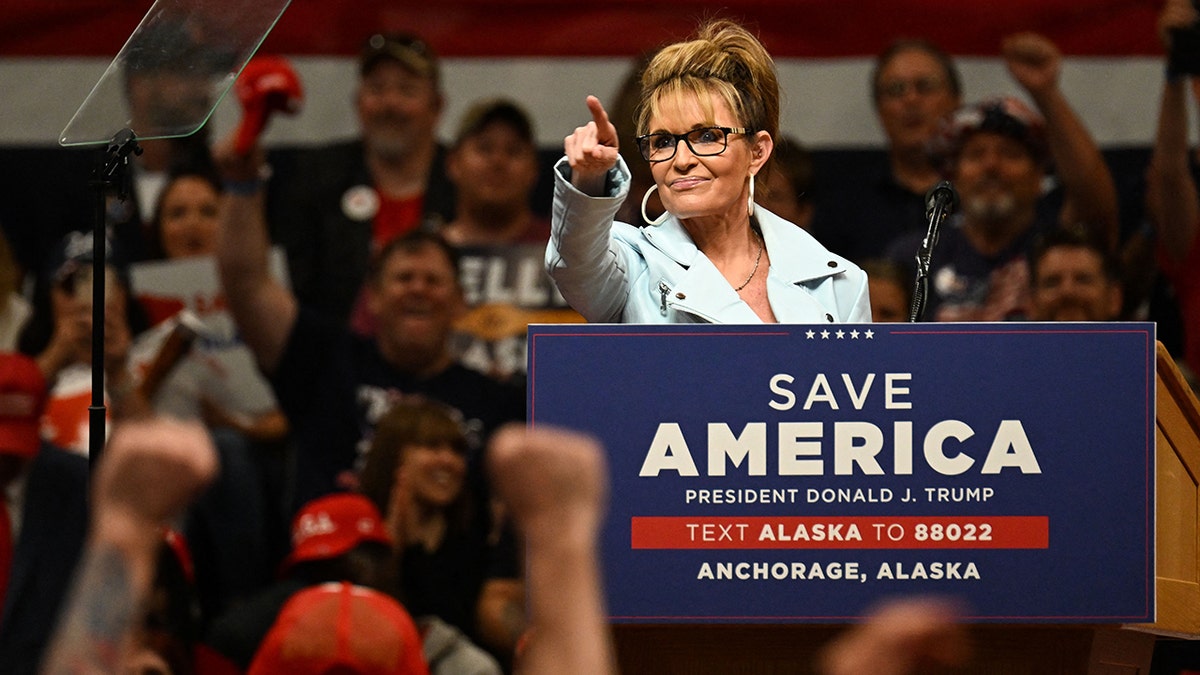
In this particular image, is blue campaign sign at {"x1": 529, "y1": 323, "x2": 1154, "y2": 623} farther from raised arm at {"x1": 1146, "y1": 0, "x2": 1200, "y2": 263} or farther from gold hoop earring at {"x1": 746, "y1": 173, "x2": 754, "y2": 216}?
raised arm at {"x1": 1146, "y1": 0, "x2": 1200, "y2": 263}

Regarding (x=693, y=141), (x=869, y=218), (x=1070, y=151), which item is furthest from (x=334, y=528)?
(x=1070, y=151)

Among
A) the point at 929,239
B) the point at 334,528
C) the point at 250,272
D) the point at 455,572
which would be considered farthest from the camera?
the point at 250,272

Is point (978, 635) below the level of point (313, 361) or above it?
below

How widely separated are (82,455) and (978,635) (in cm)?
291

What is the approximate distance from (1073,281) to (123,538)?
138 inches

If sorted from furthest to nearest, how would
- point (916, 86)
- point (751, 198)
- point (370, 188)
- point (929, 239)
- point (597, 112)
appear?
point (370, 188) < point (916, 86) < point (751, 198) < point (929, 239) < point (597, 112)

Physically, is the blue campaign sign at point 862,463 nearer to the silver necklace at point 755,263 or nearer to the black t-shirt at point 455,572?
the silver necklace at point 755,263

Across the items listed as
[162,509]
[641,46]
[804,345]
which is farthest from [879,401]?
[641,46]

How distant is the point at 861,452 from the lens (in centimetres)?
261

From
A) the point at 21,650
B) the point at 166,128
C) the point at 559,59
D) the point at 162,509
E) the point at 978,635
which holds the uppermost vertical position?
the point at 559,59

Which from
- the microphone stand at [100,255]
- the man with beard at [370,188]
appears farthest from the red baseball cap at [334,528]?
the microphone stand at [100,255]

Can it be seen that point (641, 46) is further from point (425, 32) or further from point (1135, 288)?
point (1135, 288)

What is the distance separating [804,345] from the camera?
262 cm

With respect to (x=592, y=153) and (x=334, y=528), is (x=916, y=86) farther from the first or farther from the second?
(x=592, y=153)
